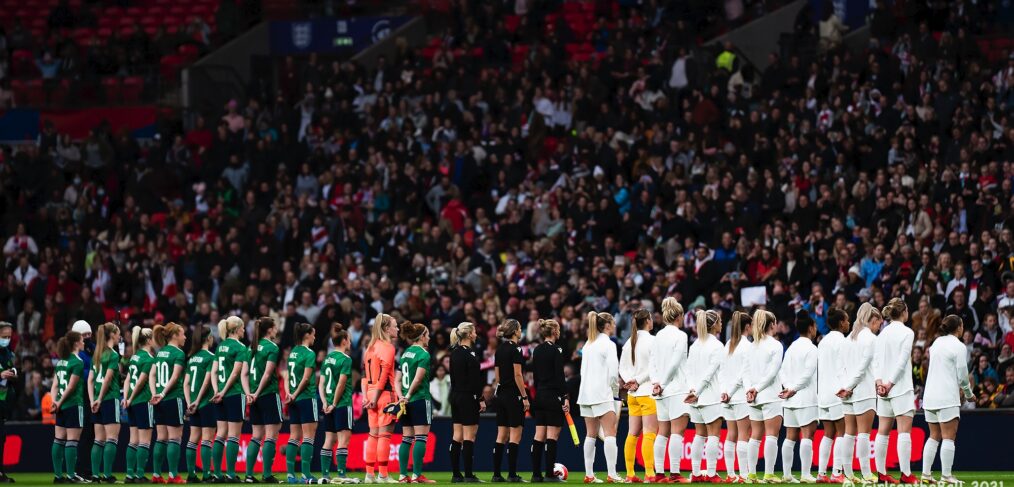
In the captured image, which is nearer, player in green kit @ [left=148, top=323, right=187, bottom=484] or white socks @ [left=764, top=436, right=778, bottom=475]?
white socks @ [left=764, top=436, right=778, bottom=475]

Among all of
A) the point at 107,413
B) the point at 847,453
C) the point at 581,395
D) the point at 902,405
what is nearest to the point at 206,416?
the point at 107,413

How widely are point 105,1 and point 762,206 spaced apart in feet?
77.1

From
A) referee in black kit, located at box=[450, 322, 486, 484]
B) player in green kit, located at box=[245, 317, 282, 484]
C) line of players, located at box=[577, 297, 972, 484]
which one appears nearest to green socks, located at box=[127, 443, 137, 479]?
player in green kit, located at box=[245, 317, 282, 484]

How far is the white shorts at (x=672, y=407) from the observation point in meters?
20.2

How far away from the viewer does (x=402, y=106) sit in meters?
35.9

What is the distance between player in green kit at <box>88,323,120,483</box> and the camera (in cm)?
2209

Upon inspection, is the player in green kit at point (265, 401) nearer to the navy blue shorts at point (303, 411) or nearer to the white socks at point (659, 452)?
the navy blue shorts at point (303, 411)

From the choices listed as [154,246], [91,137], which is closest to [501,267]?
[154,246]

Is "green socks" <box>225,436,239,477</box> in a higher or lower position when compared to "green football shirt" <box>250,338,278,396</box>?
lower

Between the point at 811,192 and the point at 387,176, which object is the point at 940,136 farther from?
the point at 387,176

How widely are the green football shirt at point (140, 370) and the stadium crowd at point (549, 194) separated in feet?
19.4

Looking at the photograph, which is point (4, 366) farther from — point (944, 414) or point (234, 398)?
point (944, 414)

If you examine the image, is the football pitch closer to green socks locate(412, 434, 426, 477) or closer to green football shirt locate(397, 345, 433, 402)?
green socks locate(412, 434, 426, 477)

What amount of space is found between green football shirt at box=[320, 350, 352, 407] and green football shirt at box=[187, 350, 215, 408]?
5.94 ft
